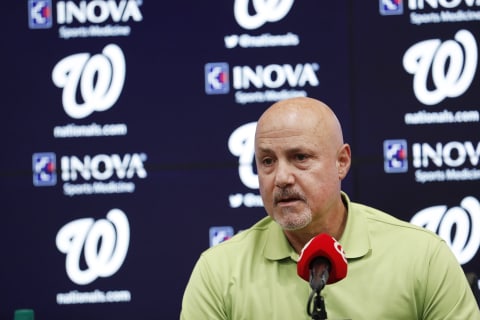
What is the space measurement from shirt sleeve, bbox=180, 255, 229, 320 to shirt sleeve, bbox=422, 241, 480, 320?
A: 1.90ft

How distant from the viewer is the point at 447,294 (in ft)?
8.26

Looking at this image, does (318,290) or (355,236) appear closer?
(318,290)

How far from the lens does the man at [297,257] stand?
255 cm

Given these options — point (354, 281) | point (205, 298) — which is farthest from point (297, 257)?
point (205, 298)

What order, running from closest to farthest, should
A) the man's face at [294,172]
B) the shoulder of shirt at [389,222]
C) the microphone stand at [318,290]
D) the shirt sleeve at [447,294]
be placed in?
the microphone stand at [318,290]
the shirt sleeve at [447,294]
the man's face at [294,172]
the shoulder of shirt at [389,222]

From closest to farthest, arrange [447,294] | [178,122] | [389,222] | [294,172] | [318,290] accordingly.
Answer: [318,290]
[447,294]
[294,172]
[389,222]
[178,122]

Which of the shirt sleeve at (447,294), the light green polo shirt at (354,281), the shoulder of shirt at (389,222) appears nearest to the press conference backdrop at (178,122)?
the shoulder of shirt at (389,222)

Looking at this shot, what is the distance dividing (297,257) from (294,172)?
0.82ft

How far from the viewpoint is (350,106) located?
404 cm

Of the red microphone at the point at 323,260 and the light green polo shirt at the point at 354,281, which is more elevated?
the red microphone at the point at 323,260

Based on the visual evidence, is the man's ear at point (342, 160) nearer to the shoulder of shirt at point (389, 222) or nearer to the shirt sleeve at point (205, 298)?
the shoulder of shirt at point (389, 222)

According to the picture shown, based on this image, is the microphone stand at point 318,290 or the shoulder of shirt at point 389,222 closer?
the microphone stand at point 318,290

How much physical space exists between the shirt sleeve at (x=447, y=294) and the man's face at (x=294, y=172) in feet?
1.20

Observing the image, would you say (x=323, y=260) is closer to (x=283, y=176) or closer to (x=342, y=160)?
(x=283, y=176)
